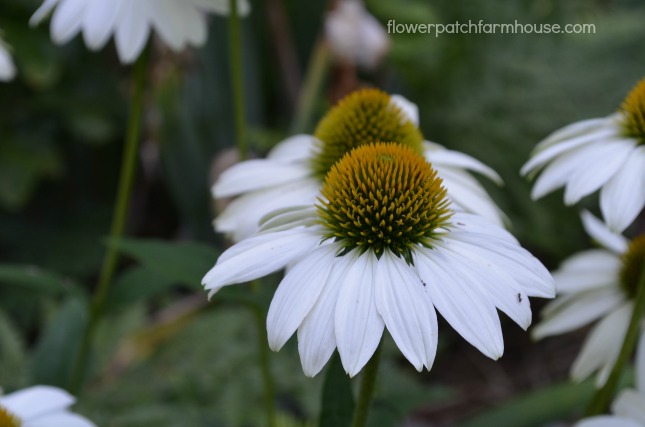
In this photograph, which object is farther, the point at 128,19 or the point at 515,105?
the point at 515,105

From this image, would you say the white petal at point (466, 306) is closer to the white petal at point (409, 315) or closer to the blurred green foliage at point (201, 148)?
the white petal at point (409, 315)

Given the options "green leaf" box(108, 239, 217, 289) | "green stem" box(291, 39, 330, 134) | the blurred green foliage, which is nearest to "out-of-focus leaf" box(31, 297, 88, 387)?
the blurred green foliage

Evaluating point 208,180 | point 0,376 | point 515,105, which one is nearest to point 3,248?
point 208,180

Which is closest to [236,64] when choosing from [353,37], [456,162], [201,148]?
[456,162]

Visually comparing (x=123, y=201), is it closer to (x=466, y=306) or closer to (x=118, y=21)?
(x=118, y=21)

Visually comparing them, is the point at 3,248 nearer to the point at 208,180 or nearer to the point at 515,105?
the point at 208,180

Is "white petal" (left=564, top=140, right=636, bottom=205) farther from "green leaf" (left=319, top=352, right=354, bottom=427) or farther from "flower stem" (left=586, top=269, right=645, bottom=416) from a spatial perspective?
"green leaf" (left=319, top=352, right=354, bottom=427)
